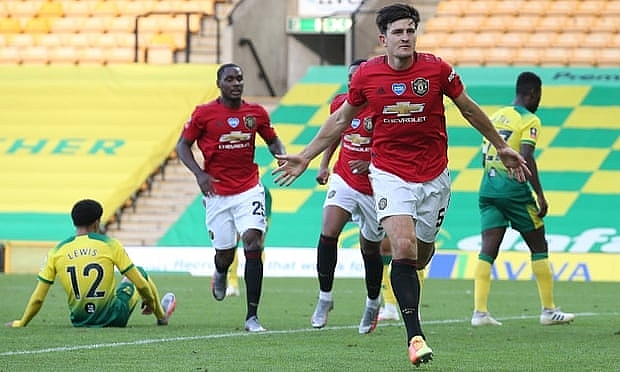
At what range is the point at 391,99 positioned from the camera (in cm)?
877

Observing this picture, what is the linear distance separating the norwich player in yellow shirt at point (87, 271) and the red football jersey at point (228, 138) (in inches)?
54.5

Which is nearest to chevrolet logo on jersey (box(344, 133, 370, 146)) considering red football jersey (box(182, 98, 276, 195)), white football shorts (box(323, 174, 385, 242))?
white football shorts (box(323, 174, 385, 242))

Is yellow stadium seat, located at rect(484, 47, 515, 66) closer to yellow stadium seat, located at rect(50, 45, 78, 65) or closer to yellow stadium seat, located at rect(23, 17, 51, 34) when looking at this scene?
yellow stadium seat, located at rect(50, 45, 78, 65)

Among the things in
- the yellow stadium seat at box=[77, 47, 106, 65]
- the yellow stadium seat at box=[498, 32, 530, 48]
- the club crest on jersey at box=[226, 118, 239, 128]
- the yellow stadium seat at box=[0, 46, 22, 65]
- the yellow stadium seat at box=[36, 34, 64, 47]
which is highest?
the club crest on jersey at box=[226, 118, 239, 128]

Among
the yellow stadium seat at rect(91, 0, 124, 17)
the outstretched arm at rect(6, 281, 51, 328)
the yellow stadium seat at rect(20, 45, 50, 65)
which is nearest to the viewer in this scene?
the outstretched arm at rect(6, 281, 51, 328)

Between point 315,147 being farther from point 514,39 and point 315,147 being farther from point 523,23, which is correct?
point 523,23

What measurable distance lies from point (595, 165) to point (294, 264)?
17.2 ft

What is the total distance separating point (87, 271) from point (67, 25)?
62.0 feet

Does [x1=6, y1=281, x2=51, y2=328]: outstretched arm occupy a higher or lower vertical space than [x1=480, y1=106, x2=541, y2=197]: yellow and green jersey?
lower

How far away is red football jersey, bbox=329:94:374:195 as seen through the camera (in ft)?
37.8

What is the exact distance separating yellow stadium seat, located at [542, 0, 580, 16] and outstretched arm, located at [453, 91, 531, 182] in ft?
58.8

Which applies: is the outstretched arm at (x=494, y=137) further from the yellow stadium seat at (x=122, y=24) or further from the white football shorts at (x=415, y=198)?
the yellow stadium seat at (x=122, y=24)

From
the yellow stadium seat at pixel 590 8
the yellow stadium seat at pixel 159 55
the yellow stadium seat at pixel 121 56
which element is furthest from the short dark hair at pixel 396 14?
the yellow stadium seat at pixel 121 56

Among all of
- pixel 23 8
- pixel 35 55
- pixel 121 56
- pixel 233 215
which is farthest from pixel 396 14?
pixel 23 8
